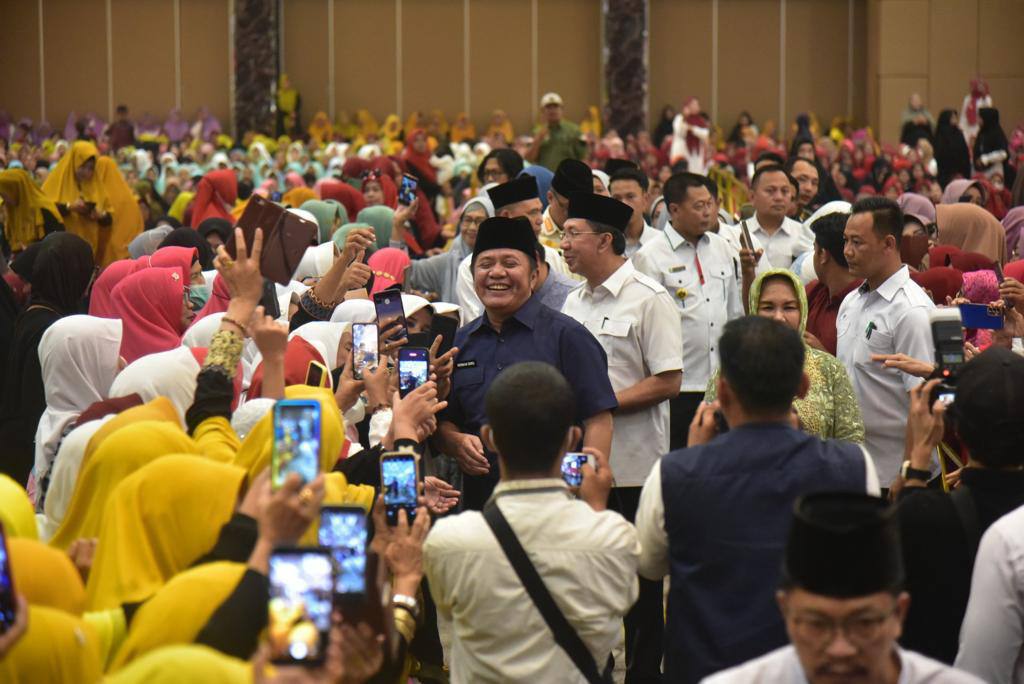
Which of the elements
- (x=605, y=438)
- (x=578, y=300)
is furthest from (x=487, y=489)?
(x=578, y=300)

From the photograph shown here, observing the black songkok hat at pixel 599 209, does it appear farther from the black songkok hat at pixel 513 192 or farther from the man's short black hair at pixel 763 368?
A: the man's short black hair at pixel 763 368

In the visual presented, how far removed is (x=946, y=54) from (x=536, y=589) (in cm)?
1889

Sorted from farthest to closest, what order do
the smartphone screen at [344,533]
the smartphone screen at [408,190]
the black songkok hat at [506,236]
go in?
the smartphone screen at [408,190], the black songkok hat at [506,236], the smartphone screen at [344,533]

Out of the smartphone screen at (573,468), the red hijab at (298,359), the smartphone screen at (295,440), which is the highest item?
the smartphone screen at (295,440)

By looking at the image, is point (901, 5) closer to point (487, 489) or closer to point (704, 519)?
point (487, 489)

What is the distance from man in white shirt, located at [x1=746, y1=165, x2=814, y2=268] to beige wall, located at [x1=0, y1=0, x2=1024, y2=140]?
15.7 metres

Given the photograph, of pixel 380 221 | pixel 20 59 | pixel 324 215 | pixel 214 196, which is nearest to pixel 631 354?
pixel 380 221

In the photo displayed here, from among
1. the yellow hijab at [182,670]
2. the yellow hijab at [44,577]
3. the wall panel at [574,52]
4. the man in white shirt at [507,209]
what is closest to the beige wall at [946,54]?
the wall panel at [574,52]

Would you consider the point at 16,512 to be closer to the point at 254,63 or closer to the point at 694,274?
the point at 694,274

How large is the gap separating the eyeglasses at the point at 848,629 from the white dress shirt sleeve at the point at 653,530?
625 mm

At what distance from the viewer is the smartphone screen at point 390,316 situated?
4262 mm

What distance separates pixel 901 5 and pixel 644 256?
15.9 meters

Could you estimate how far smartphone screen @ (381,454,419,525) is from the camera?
301cm

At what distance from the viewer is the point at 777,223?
713 centimetres
